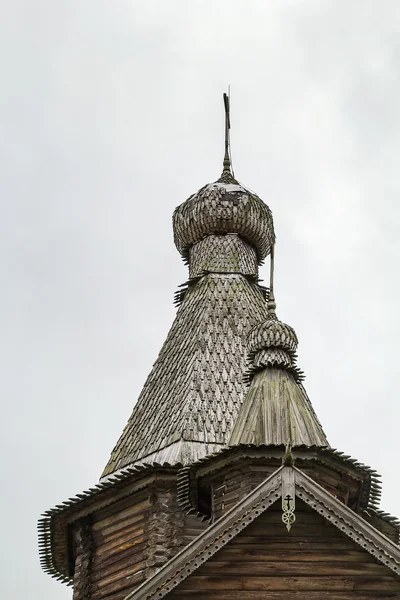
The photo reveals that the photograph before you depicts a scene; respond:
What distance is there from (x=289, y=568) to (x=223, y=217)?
49.2 feet

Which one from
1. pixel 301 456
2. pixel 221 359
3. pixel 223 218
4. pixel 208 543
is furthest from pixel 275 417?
pixel 223 218

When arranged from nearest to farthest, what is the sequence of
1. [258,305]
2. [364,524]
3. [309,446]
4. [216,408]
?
1. [364,524]
2. [309,446]
3. [216,408]
4. [258,305]

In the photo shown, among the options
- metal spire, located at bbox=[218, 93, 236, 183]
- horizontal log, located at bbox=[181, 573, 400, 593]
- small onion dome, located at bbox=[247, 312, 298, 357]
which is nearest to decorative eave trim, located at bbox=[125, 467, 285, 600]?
horizontal log, located at bbox=[181, 573, 400, 593]

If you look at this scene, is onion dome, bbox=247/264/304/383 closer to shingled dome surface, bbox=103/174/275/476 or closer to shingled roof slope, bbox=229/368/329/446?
shingled roof slope, bbox=229/368/329/446

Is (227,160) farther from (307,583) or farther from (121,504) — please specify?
(307,583)

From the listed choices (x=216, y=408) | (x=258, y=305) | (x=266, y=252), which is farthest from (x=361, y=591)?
(x=266, y=252)

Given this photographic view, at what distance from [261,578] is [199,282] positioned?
13428mm

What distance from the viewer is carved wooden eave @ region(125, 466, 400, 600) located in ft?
35.9

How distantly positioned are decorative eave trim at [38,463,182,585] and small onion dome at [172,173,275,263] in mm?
7959

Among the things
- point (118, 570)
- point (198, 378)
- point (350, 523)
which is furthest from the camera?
point (198, 378)

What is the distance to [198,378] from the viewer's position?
20766 mm

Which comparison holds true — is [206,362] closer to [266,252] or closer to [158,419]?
[158,419]

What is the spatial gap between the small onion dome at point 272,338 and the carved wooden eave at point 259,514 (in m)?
5.40

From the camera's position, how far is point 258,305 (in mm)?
23453
